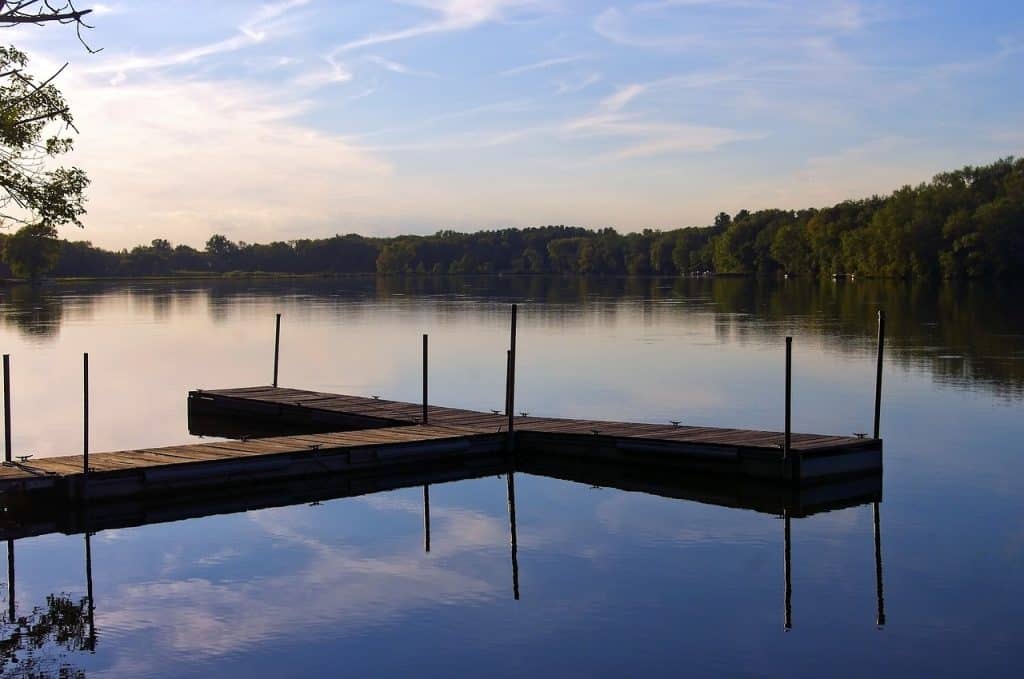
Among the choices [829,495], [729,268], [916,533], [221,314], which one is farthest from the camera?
[729,268]

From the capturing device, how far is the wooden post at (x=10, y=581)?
40.9 ft

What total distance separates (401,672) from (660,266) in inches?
7521

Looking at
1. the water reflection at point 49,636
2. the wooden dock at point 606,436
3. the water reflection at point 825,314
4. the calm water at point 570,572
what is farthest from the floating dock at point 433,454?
the water reflection at point 825,314

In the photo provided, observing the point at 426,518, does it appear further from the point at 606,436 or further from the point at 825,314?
the point at 825,314

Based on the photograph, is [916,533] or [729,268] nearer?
[916,533]

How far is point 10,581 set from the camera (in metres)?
13.6

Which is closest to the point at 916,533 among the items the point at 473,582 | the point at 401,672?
the point at 473,582

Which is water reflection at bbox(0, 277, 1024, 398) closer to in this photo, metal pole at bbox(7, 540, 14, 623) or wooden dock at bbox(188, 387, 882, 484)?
wooden dock at bbox(188, 387, 882, 484)

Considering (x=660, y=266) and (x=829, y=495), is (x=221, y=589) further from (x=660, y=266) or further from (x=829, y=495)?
(x=660, y=266)

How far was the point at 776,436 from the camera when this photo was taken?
19.0 m

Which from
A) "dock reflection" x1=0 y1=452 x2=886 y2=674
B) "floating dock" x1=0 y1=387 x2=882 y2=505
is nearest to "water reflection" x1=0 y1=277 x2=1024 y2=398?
"floating dock" x1=0 y1=387 x2=882 y2=505

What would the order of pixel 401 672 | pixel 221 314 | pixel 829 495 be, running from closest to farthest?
1. pixel 401 672
2. pixel 829 495
3. pixel 221 314

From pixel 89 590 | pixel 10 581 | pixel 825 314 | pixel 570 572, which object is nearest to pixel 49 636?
pixel 89 590

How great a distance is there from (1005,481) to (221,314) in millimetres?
58796
